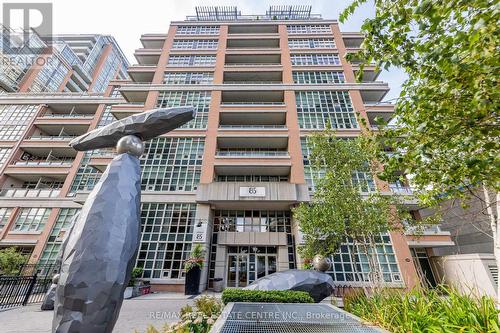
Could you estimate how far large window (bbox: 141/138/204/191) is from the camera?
61.9 ft

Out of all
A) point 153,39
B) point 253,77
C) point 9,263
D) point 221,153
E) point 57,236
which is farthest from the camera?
point 153,39

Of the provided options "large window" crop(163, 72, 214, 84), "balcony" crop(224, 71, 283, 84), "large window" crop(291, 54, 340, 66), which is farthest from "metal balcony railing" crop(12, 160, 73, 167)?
"large window" crop(291, 54, 340, 66)

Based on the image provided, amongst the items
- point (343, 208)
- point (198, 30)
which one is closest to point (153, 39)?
point (198, 30)

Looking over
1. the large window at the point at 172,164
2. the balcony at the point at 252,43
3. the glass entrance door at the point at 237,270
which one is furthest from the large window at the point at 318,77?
the glass entrance door at the point at 237,270

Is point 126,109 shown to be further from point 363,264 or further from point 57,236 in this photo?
point 363,264

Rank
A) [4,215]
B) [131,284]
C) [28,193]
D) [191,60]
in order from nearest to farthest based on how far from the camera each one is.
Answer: [131,284] → [4,215] → [28,193] → [191,60]

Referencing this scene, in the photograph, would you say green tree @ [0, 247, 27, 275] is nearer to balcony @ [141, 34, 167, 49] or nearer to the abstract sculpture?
the abstract sculpture

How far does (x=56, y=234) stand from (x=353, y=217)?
25034 millimetres

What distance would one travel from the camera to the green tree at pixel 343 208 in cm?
919

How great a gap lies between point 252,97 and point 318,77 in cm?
795

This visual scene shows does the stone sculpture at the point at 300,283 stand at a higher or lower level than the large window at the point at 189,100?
lower

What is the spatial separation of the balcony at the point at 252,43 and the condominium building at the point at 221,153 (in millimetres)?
137

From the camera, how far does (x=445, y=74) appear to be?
11.8ft

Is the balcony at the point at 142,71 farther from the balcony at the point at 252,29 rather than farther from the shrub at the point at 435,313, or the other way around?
the shrub at the point at 435,313
